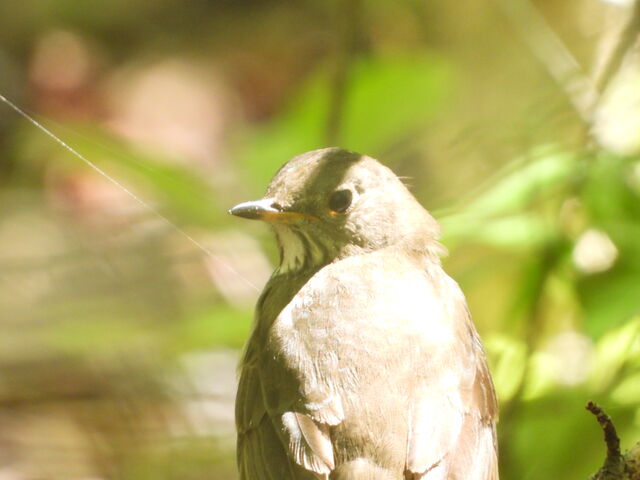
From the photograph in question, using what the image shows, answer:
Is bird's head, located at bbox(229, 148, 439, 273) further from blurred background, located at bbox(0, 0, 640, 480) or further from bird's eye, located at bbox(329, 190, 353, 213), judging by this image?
blurred background, located at bbox(0, 0, 640, 480)

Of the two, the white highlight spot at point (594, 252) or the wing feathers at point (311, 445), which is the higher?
the white highlight spot at point (594, 252)

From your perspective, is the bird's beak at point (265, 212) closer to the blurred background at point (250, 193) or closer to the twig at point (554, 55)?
the blurred background at point (250, 193)

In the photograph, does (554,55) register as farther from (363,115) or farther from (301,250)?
(301,250)

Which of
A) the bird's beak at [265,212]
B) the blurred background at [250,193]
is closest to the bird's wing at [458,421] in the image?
the bird's beak at [265,212]

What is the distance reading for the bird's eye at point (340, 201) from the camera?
9.59 ft

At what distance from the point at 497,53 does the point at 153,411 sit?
283 cm

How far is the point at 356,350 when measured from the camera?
8.18ft

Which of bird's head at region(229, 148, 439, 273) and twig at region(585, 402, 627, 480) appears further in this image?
bird's head at region(229, 148, 439, 273)

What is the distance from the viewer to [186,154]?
280 inches

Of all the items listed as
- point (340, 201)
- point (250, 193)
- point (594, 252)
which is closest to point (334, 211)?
point (340, 201)

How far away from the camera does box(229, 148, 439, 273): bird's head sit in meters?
2.86

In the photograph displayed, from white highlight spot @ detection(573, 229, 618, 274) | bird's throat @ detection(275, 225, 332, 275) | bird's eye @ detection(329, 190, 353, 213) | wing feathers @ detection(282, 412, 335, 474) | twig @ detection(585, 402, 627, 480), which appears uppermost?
bird's eye @ detection(329, 190, 353, 213)

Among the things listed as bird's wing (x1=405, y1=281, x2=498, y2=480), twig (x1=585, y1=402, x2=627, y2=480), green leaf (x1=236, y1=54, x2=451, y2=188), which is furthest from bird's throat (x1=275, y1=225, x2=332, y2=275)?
twig (x1=585, y1=402, x2=627, y2=480)

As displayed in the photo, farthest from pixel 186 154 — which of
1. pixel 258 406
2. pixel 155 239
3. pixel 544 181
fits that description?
pixel 258 406
